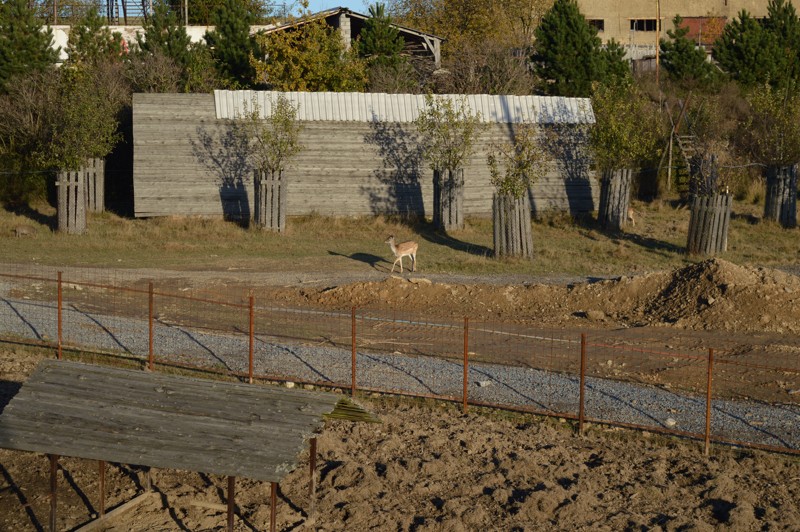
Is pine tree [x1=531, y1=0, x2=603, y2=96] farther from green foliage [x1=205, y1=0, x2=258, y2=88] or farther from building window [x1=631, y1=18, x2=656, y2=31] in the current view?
building window [x1=631, y1=18, x2=656, y2=31]

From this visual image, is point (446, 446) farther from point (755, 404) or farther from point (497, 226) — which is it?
point (497, 226)

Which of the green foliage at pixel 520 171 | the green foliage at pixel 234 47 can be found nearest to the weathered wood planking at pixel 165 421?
the green foliage at pixel 520 171

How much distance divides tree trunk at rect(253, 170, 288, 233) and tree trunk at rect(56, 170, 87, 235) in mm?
5245

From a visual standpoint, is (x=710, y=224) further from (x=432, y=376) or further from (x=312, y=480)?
(x=312, y=480)

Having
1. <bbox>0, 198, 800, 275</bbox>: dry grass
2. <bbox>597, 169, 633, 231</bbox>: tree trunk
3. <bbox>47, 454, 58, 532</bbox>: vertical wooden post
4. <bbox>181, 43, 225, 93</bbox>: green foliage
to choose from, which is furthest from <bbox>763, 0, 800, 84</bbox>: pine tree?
<bbox>47, 454, 58, 532</bbox>: vertical wooden post

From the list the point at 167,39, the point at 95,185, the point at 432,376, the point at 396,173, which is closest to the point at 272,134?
the point at 396,173

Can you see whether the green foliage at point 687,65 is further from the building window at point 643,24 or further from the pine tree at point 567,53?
the building window at point 643,24

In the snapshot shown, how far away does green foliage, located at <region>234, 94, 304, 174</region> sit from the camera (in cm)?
3428

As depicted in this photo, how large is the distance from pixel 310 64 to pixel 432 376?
27.0 m

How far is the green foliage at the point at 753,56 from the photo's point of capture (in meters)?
51.3

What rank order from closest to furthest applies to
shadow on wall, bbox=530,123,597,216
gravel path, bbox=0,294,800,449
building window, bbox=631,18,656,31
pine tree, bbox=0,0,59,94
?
1. gravel path, bbox=0,294,800,449
2. shadow on wall, bbox=530,123,597,216
3. pine tree, bbox=0,0,59,94
4. building window, bbox=631,18,656,31

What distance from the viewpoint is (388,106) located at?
37.7 m

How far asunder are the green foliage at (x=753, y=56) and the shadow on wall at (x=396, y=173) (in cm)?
2182

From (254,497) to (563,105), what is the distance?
27.9 meters
